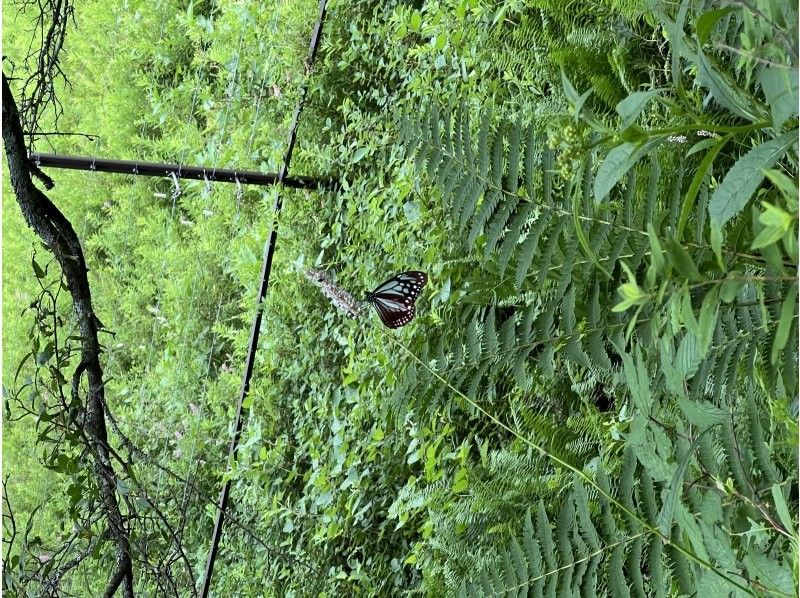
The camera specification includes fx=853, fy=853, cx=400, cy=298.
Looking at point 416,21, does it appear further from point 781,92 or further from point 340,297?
point 781,92

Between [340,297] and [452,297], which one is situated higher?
[340,297]

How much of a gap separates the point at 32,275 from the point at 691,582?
3055mm

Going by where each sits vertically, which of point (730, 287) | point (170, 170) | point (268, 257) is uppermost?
point (170, 170)

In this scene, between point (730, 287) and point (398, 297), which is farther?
point (398, 297)

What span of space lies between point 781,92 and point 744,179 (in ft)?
0.15

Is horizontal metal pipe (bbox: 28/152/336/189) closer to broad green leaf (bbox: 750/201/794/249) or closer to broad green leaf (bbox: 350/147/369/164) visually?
broad green leaf (bbox: 350/147/369/164)

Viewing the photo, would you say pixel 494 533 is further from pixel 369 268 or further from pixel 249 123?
pixel 249 123

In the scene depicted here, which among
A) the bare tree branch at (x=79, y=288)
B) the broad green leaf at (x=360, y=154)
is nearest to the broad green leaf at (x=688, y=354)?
the bare tree branch at (x=79, y=288)

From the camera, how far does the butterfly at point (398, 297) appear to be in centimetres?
171

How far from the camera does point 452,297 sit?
1664mm

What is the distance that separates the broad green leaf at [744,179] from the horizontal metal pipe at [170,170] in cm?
156

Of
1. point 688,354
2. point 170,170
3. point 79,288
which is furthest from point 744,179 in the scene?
point 170,170

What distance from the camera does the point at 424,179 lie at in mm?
1854

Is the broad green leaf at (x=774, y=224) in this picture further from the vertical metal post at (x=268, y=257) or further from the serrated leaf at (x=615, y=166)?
the vertical metal post at (x=268, y=257)
